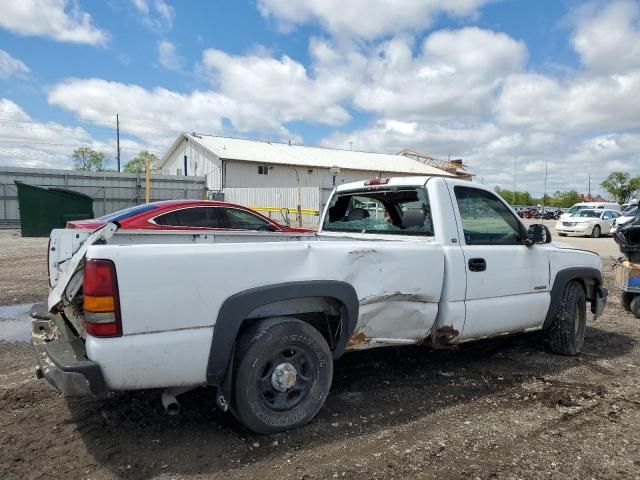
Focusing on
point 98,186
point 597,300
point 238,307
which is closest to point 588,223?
point 597,300

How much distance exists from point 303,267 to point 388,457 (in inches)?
51.4

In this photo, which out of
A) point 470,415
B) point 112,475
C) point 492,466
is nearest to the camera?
point 112,475

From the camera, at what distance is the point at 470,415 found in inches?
145

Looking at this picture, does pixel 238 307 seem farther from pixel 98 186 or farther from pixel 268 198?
pixel 98 186

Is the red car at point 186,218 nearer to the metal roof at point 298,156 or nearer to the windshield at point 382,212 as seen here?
the windshield at point 382,212

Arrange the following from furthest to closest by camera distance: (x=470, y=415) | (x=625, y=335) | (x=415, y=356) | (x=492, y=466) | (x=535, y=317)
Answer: (x=625, y=335) → (x=415, y=356) → (x=535, y=317) → (x=470, y=415) → (x=492, y=466)

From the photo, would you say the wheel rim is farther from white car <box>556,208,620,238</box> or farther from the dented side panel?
white car <box>556,208,620,238</box>

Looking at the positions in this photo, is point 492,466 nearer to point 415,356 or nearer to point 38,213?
point 415,356

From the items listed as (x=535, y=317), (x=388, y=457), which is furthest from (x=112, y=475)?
(x=535, y=317)

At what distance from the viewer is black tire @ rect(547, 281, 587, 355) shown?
5.07 meters

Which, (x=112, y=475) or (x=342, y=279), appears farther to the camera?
(x=342, y=279)

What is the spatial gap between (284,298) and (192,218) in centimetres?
527

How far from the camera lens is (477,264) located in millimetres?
4117

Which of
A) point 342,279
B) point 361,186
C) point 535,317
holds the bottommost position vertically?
point 535,317
